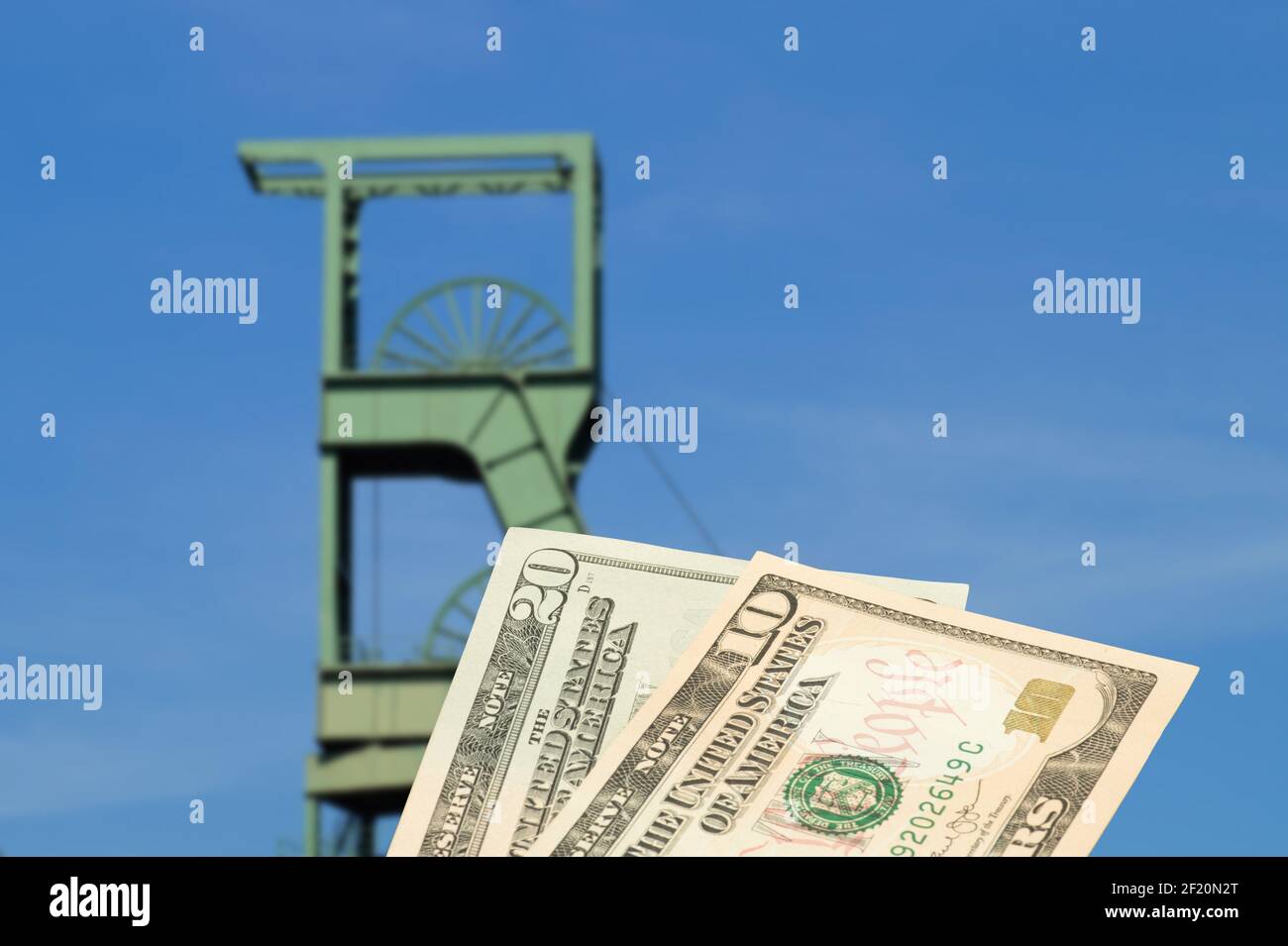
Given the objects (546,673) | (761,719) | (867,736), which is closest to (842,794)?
(867,736)

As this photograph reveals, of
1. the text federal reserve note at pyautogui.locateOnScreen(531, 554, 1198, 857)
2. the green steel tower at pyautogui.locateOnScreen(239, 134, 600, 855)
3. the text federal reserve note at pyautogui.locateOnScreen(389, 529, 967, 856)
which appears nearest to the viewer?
the text federal reserve note at pyautogui.locateOnScreen(531, 554, 1198, 857)

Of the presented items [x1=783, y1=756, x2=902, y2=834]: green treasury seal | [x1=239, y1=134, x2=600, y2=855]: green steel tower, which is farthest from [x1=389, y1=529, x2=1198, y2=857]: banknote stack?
[x1=239, y1=134, x2=600, y2=855]: green steel tower

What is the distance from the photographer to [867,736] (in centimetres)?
451

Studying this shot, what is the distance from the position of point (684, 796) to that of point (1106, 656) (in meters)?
1.34

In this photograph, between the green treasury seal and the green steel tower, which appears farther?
the green steel tower

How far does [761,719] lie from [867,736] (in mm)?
308

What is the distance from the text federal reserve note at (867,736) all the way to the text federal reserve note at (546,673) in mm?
210

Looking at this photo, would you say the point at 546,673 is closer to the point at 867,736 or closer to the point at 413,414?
the point at 867,736

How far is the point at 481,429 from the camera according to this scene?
62.6ft

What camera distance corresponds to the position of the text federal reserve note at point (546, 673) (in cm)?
446

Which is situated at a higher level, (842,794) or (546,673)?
(546,673)

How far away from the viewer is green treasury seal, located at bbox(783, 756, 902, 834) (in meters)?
4.31

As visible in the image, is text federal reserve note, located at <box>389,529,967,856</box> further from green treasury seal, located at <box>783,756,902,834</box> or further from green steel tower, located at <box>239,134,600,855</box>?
green steel tower, located at <box>239,134,600,855</box>

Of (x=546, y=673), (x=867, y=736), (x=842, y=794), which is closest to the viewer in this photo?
(x=842, y=794)
